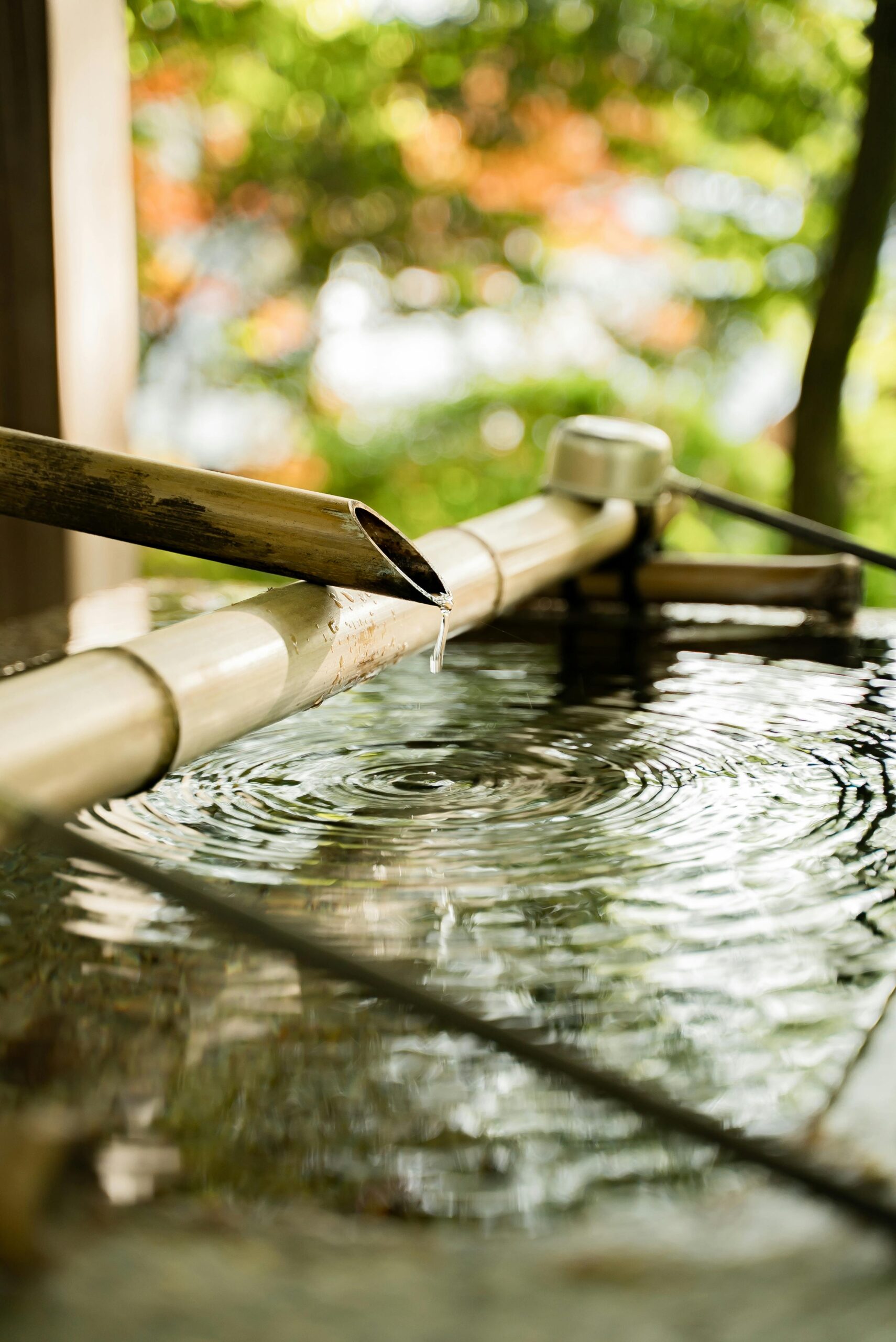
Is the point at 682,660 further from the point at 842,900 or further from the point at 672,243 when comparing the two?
the point at 672,243

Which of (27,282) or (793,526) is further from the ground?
(27,282)

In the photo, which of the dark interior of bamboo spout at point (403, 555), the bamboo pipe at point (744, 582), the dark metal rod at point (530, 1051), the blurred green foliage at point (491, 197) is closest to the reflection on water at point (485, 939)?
the dark metal rod at point (530, 1051)

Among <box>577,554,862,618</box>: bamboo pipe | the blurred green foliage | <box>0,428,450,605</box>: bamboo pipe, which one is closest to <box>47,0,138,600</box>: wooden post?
<box>577,554,862,618</box>: bamboo pipe

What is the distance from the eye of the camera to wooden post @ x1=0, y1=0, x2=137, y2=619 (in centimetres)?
414

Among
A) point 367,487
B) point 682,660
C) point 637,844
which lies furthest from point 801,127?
point 637,844

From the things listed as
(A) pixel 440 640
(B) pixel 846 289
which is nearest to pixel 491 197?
(B) pixel 846 289

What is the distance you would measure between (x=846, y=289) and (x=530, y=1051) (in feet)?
19.3

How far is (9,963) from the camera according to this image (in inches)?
32.9

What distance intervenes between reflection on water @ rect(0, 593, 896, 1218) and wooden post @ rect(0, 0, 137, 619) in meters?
3.15

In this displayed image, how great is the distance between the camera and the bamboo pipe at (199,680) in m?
0.89

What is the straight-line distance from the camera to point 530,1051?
625 mm

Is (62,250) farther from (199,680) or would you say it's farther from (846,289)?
(199,680)

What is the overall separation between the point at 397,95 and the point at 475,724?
7.93 meters

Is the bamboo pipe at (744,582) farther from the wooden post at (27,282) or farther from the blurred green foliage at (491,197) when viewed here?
the blurred green foliage at (491,197)
